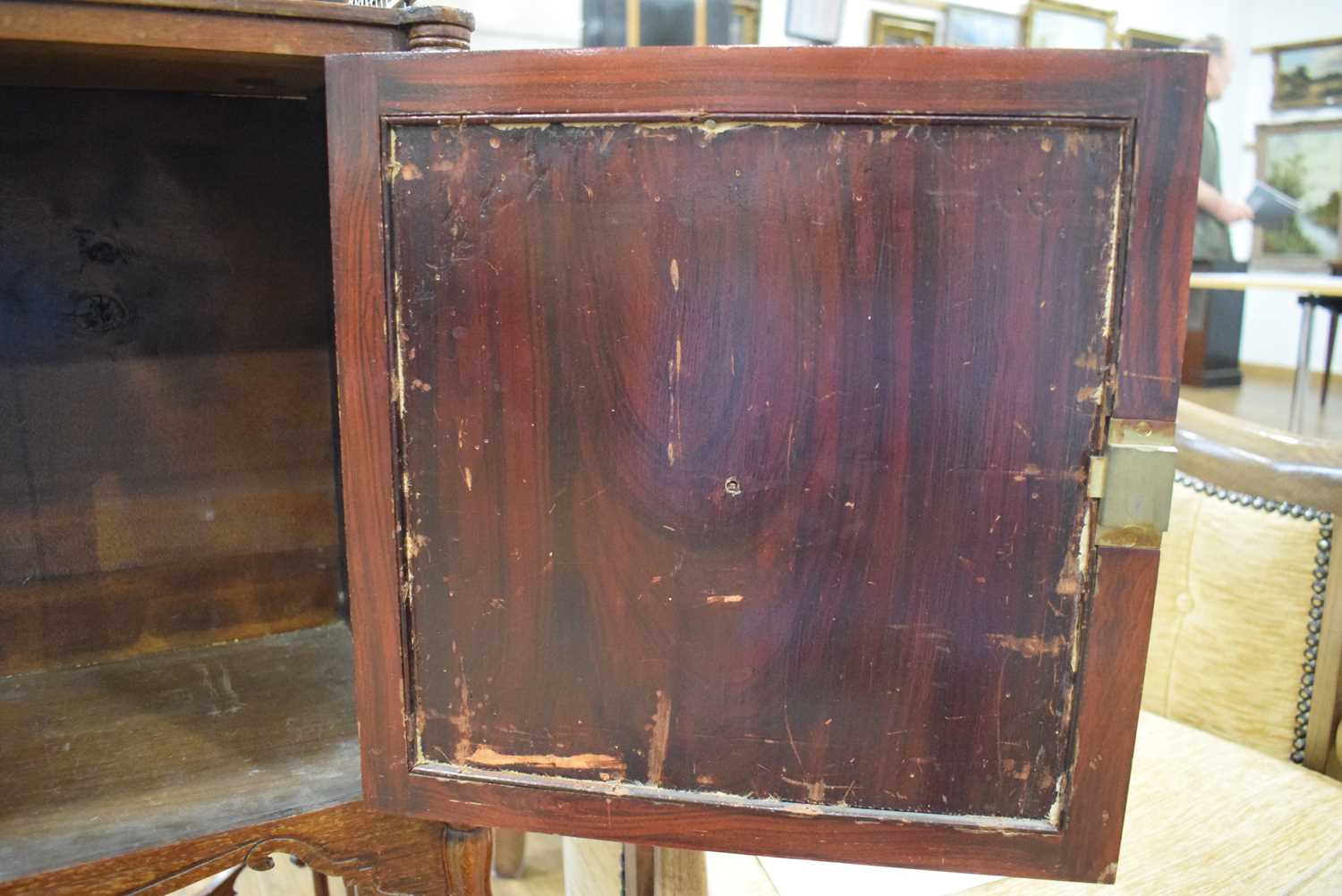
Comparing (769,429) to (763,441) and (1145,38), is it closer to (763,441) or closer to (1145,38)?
(763,441)

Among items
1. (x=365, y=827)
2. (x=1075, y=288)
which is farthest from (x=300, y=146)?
(x=1075, y=288)

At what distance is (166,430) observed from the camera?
95 centimetres

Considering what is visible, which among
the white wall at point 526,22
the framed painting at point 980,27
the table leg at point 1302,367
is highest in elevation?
the framed painting at point 980,27

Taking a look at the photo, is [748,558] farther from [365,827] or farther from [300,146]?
[300,146]

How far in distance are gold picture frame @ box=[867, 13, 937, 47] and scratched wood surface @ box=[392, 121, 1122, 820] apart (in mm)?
2861

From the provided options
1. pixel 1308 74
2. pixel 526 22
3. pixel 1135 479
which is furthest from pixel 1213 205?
pixel 1135 479

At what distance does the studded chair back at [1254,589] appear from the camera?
3.37ft

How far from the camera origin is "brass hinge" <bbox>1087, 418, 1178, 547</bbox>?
506 millimetres

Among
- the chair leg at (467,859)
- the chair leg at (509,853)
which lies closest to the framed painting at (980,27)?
the chair leg at (509,853)

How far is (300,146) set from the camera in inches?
37.6

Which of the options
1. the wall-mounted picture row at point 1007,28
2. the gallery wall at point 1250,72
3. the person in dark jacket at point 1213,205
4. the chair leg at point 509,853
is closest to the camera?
the chair leg at point 509,853

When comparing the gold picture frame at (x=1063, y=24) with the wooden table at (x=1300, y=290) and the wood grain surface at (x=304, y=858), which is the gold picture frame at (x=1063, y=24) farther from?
the wood grain surface at (x=304, y=858)

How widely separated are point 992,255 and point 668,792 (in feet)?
1.24

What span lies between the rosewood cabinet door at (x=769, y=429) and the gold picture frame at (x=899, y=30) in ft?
9.36
